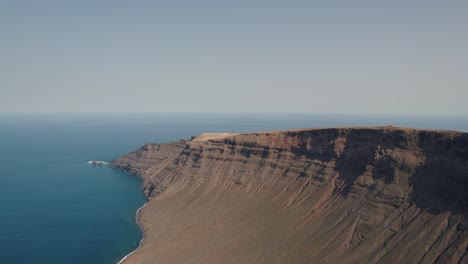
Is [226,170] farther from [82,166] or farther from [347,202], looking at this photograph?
[82,166]

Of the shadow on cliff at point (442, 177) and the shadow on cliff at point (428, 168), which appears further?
the shadow on cliff at point (428, 168)

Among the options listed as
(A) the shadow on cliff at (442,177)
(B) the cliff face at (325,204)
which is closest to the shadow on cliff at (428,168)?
(A) the shadow on cliff at (442,177)

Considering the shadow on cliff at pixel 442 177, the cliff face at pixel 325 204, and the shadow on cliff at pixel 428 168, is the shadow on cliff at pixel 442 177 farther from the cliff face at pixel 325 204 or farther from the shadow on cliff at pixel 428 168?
the cliff face at pixel 325 204

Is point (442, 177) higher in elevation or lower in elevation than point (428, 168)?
lower

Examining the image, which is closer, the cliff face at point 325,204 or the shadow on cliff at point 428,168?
the cliff face at point 325,204

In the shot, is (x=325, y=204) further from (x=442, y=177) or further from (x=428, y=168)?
(x=442, y=177)

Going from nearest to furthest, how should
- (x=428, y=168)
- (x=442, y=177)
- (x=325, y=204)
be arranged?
(x=442, y=177), (x=428, y=168), (x=325, y=204)

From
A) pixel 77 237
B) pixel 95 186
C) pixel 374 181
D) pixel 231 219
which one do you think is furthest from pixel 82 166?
pixel 374 181

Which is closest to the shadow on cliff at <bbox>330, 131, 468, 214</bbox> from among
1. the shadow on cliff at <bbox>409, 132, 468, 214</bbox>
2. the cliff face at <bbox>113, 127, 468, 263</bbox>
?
the shadow on cliff at <bbox>409, 132, 468, 214</bbox>

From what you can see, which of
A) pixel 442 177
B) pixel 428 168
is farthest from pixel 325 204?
pixel 442 177

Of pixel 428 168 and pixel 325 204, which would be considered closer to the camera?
pixel 428 168
